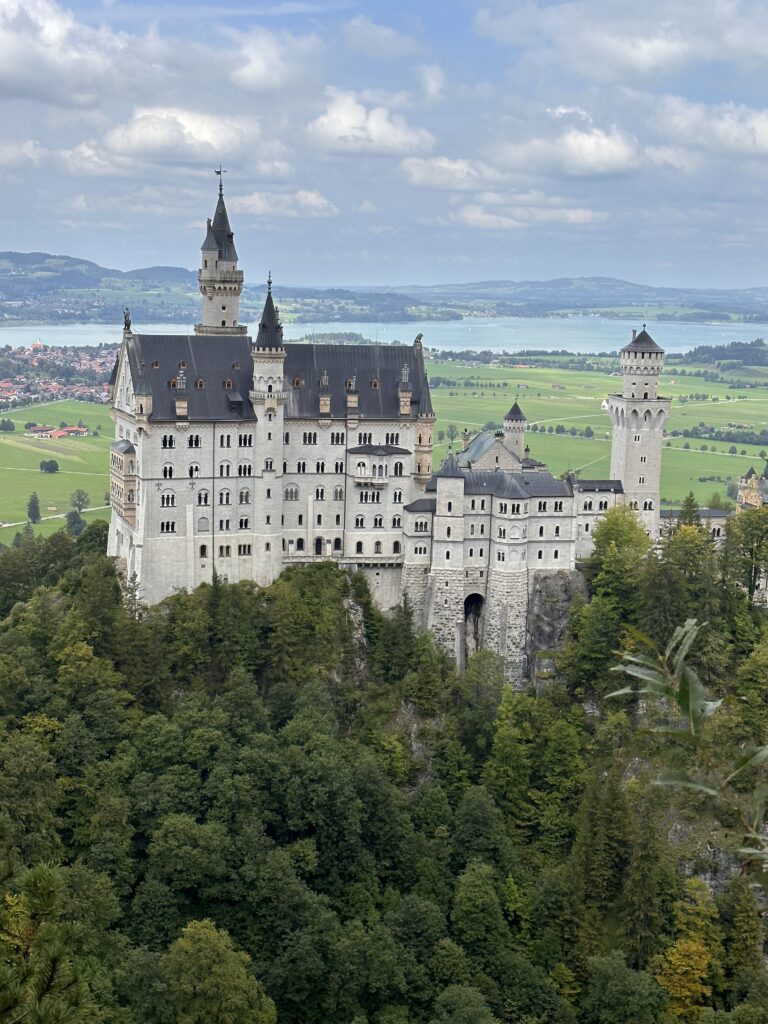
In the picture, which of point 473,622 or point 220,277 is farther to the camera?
point 220,277

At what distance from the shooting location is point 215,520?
292ft

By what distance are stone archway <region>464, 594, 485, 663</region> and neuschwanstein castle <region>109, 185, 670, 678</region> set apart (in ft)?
0.48

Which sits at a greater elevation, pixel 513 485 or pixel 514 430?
pixel 514 430

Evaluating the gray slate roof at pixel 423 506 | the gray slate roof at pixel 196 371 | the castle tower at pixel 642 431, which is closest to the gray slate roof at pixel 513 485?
the gray slate roof at pixel 423 506

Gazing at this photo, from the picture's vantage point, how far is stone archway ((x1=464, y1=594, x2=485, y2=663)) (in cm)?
9306

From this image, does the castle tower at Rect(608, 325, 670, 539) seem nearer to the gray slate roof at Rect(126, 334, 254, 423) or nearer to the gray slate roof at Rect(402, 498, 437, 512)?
the gray slate roof at Rect(402, 498, 437, 512)

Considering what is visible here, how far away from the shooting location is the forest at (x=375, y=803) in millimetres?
68188

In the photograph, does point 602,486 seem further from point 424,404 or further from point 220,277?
point 220,277

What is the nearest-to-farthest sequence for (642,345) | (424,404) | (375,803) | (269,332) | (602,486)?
1. (375,803)
2. (269,332)
3. (424,404)
4. (602,486)
5. (642,345)

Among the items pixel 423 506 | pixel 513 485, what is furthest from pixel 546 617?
pixel 423 506

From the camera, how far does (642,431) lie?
9669 centimetres

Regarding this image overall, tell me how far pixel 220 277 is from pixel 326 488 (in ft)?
65.8

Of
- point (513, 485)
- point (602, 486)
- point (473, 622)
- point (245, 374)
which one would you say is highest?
point (245, 374)

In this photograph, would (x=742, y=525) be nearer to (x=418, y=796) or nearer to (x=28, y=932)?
(x=418, y=796)
